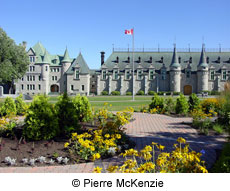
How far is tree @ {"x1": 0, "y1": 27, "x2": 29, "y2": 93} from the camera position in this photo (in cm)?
3434

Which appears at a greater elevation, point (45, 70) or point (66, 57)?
point (66, 57)

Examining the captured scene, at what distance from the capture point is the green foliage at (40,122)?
7234 millimetres

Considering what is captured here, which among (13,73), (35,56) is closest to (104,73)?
(35,56)

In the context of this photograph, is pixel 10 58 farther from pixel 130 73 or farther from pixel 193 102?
pixel 130 73

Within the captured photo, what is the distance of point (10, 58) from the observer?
3584 centimetres

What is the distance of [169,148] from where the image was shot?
6969 millimetres

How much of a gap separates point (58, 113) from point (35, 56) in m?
57.4

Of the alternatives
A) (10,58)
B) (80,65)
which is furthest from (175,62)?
(10,58)

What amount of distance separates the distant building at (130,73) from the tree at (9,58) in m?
22.5

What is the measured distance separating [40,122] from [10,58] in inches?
1291

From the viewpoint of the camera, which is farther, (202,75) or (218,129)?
(202,75)

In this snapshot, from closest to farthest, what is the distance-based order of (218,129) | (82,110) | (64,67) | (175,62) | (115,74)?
(218,129)
(82,110)
(175,62)
(115,74)
(64,67)

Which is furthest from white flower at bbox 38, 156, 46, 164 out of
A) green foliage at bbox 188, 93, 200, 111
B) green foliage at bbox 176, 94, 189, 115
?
green foliage at bbox 188, 93, 200, 111

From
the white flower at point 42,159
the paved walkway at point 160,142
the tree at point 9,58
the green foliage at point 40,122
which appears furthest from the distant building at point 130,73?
A: the white flower at point 42,159
